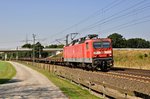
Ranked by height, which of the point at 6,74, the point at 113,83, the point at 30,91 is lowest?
the point at 30,91

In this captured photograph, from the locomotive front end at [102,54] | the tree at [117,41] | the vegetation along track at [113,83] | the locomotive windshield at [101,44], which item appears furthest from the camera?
the tree at [117,41]

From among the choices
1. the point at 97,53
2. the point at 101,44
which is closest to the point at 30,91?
the point at 97,53

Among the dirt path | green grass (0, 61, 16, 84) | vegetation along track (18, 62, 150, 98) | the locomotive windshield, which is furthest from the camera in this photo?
the locomotive windshield

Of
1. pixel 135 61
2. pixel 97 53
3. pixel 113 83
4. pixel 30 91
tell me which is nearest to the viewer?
pixel 113 83

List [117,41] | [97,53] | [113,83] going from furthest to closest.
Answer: [117,41], [97,53], [113,83]

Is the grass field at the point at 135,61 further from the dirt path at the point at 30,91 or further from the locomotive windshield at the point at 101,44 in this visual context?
the dirt path at the point at 30,91

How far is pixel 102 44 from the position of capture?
3997cm

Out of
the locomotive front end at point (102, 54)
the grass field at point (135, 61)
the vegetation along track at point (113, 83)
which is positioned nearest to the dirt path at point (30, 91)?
the vegetation along track at point (113, 83)

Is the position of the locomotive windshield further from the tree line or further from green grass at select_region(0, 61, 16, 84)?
the tree line

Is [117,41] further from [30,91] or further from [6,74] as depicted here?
[30,91]

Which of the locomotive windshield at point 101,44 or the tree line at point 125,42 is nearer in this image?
the locomotive windshield at point 101,44

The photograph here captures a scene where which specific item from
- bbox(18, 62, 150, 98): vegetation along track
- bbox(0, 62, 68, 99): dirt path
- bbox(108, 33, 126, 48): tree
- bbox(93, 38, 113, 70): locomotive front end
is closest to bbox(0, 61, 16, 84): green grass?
bbox(0, 62, 68, 99): dirt path

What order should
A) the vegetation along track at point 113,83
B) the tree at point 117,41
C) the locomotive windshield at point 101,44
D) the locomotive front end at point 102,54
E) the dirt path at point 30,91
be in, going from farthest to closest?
the tree at point 117,41 → the locomotive windshield at point 101,44 → the locomotive front end at point 102,54 → the dirt path at point 30,91 → the vegetation along track at point 113,83

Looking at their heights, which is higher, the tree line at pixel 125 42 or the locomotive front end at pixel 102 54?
the tree line at pixel 125 42
